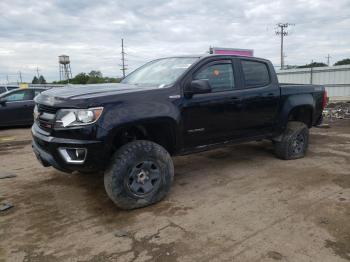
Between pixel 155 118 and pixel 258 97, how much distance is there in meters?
2.02

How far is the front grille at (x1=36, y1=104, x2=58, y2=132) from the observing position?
3490 millimetres

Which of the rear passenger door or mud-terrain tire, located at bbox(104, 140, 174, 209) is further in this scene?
the rear passenger door

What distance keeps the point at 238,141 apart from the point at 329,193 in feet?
4.79

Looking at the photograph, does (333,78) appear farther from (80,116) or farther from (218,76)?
(80,116)

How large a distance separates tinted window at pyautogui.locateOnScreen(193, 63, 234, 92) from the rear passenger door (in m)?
0.26

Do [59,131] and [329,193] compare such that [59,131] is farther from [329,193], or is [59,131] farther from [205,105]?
[329,193]

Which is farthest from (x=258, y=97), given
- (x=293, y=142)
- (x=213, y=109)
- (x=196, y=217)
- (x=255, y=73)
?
(x=196, y=217)

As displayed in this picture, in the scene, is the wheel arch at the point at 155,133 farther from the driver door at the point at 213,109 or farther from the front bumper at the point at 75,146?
the front bumper at the point at 75,146

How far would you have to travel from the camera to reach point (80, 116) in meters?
3.34

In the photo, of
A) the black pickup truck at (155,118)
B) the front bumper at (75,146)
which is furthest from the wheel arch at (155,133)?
the front bumper at (75,146)

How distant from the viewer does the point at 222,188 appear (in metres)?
4.40

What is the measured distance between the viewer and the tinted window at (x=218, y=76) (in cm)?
438

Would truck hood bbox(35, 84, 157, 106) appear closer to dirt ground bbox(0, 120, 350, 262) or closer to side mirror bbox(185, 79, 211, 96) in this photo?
side mirror bbox(185, 79, 211, 96)

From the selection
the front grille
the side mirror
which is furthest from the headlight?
the side mirror
